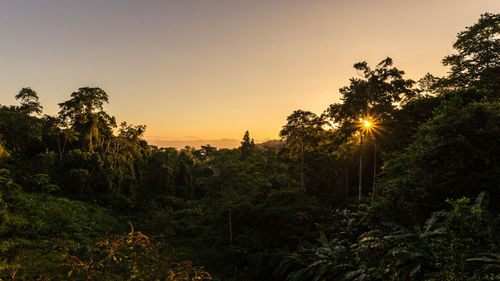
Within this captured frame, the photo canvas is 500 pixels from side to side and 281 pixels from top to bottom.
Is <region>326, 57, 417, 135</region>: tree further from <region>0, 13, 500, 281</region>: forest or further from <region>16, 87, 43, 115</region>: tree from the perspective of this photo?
<region>16, 87, 43, 115</region>: tree

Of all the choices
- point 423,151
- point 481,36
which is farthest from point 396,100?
point 481,36

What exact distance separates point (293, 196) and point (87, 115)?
2576 centimetres

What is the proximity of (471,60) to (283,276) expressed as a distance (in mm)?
20101

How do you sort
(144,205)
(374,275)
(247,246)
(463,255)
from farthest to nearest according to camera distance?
(144,205), (247,246), (374,275), (463,255)

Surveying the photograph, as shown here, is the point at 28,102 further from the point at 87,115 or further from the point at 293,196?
the point at 293,196

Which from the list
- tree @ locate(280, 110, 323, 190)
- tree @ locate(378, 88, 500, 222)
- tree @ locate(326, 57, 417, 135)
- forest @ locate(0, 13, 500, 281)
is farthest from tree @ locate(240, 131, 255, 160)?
tree @ locate(378, 88, 500, 222)

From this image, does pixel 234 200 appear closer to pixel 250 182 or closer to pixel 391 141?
pixel 250 182

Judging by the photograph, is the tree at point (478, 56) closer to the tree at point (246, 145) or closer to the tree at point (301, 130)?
the tree at point (301, 130)

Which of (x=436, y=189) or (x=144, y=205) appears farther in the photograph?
(x=144, y=205)

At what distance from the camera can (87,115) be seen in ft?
86.1

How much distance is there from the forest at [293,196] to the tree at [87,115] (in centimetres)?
13

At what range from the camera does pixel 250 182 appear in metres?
13.2

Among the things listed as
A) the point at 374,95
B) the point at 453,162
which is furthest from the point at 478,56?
the point at 453,162

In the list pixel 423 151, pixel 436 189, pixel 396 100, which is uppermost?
pixel 396 100
